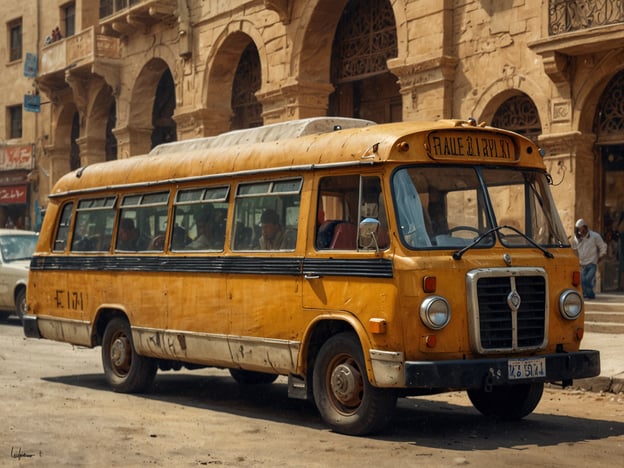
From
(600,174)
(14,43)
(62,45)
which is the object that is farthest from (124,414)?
(14,43)

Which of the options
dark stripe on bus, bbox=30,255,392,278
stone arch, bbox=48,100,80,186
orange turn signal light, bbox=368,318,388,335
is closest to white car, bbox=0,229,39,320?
dark stripe on bus, bbox=30,255,392,278

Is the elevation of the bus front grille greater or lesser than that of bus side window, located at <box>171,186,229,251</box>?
lesser

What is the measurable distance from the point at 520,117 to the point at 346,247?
1104 centimetres

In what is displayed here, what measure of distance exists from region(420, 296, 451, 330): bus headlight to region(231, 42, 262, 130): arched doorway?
1863cm

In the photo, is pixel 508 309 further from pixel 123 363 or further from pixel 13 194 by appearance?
pixel 13 194

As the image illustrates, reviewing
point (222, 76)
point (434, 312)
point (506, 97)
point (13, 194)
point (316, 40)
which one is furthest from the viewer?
point (13, 194)

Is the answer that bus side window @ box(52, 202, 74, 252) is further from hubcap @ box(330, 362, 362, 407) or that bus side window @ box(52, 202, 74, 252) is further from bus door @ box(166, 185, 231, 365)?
hubcap @ box(330, 362, 362, 407)

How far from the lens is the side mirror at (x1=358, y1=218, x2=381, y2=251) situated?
25.8ft

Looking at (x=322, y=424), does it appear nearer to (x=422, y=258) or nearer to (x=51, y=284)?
(x=422, y=258)

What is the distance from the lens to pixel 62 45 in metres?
33.3

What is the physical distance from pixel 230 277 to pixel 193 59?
18.3 m

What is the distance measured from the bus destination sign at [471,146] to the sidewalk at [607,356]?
11.4ft

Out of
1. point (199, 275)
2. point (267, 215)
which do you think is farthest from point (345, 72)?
point (267, 215)

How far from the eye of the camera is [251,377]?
38.0 feet
